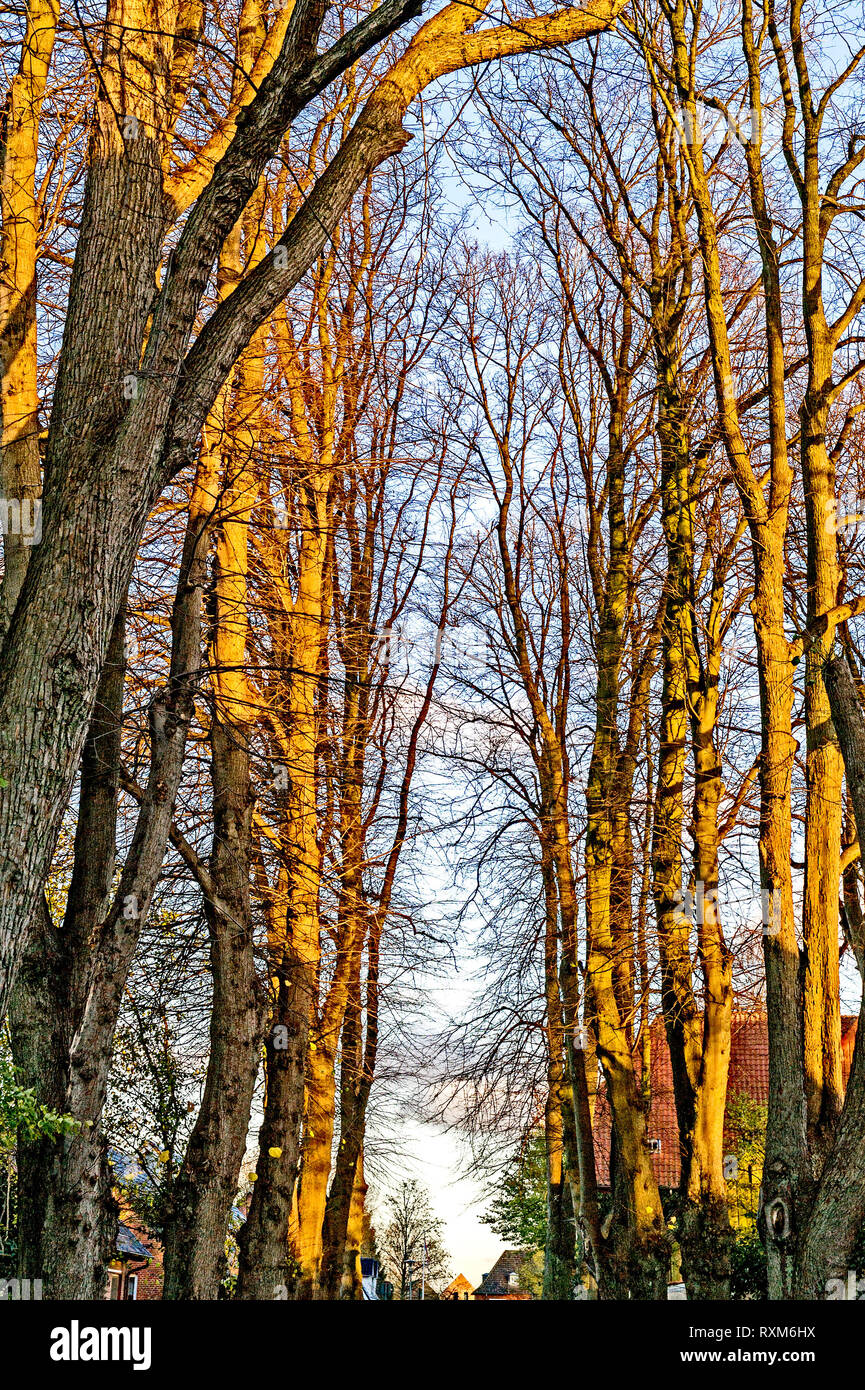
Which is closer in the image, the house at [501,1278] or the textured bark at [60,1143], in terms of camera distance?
the textured bark at [60,1143]

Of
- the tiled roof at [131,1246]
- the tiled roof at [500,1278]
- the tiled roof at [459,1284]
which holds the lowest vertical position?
the tiled roof at [500,1278]

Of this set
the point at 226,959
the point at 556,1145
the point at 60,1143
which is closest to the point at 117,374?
the point at 60,1143

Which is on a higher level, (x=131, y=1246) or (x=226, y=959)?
(x=226, y=959)

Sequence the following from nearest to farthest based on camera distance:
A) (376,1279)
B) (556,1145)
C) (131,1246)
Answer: (556,1145) → (131,1246) → (376,1279)

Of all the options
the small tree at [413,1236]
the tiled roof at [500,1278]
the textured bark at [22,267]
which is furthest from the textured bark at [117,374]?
the tiled roof at [500,1278]

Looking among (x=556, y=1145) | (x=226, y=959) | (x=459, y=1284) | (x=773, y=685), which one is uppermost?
(x=773, y=685)

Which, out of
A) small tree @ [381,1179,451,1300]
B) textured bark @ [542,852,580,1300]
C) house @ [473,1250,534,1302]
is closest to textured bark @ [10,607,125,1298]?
textured bark @ [542,852,580,1300]

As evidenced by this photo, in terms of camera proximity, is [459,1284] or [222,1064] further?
[459,1284]

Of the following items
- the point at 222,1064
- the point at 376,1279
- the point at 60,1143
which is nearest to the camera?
the point at 60,1143

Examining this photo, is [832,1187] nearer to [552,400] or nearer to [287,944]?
[287,944]

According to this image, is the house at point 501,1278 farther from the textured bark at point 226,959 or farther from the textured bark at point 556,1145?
the textured bark at point 226,959

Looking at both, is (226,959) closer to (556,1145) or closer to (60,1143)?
(60,1143)

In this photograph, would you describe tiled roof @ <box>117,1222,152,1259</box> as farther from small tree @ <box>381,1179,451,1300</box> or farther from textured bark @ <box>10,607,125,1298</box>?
textured bark @ <box>10,607,125,1298</box>

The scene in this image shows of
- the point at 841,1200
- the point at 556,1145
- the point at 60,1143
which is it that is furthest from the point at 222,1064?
the point at 556,1145
